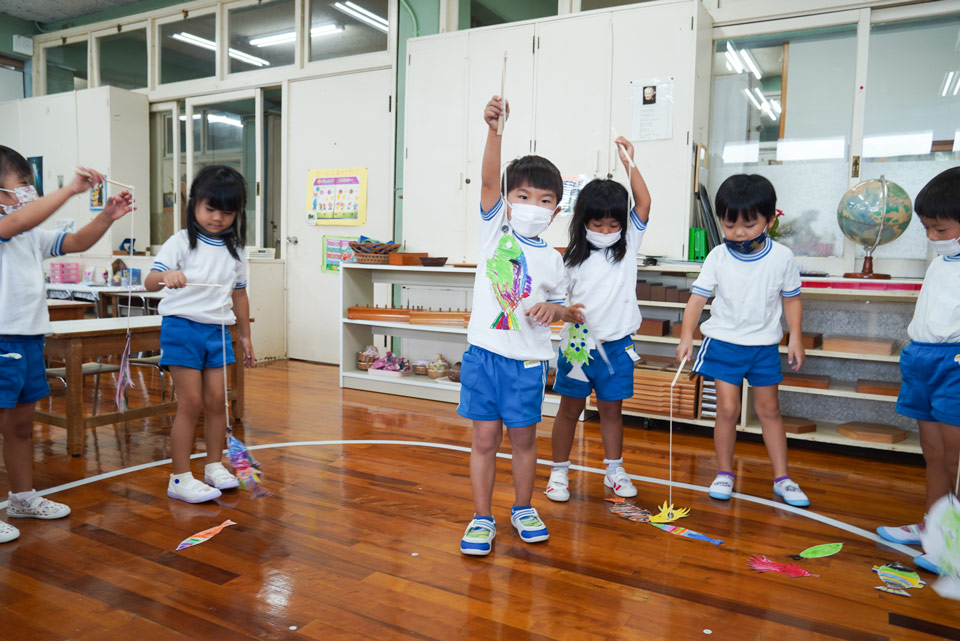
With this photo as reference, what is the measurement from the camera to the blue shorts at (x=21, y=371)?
201cm

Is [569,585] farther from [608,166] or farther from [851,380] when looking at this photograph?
[608,166]

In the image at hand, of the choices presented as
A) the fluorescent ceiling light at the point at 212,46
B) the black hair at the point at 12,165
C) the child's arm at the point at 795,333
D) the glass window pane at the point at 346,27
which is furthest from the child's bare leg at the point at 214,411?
the fluorescent ceiling light at the point at 212,46

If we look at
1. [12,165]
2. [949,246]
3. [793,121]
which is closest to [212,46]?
[12,165]

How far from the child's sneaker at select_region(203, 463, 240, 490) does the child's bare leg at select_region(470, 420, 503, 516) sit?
1068 mm

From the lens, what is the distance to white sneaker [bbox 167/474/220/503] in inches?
94.2

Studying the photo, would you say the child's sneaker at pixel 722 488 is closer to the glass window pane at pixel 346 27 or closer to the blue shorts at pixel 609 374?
the blue shorts at pixel 609 374

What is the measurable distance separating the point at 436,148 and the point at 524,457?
3.25m

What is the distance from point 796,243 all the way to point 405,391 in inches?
107

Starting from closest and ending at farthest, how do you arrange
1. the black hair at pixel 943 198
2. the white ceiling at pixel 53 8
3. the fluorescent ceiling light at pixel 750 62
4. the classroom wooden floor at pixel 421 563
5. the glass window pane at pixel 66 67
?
the classroom wooden floor at pixel 421 563 < the black hair at pixel 943 198 < the fluorescent ceiling light at pixel 750 62 < the white ceiling at pixel 53 8 < the glass window pane at pixel 66 67

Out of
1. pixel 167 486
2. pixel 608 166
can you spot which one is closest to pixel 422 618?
pixel 167 486

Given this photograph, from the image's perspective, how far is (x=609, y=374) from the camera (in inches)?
97.0

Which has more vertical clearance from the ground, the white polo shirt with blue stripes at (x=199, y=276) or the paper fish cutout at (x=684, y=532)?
the white polo shirt with blue stripes at (x=199, y=276)

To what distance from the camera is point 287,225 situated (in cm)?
605

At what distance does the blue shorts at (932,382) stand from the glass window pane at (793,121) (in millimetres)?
2068
